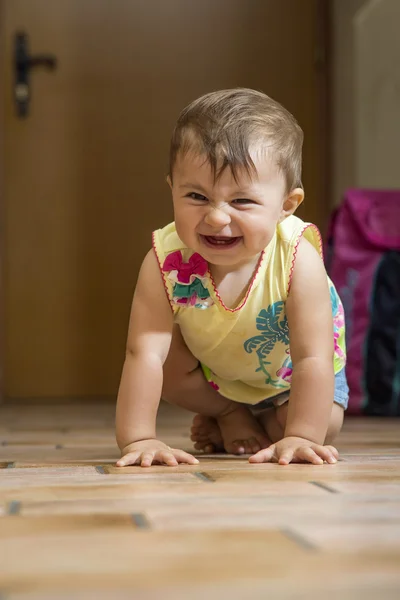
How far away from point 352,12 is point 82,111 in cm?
95

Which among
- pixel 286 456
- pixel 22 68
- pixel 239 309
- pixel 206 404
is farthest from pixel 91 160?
pixel 286 456

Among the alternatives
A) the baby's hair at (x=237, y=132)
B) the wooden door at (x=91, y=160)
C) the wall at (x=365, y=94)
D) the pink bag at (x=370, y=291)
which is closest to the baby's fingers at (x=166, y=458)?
the baby's hair at (x=237, y=132)

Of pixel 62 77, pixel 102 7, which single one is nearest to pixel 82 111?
pixel 62 77

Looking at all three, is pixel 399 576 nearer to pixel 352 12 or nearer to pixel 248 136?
pixel 248 136

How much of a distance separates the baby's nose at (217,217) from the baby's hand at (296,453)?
0.28 m

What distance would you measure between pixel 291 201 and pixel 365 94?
170 cm

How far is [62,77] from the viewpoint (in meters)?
3.07

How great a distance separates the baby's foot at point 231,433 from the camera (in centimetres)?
132

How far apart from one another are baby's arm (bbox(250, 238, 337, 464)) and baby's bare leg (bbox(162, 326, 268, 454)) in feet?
0.59

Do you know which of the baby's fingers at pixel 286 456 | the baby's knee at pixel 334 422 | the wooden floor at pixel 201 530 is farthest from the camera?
the baby's knee at pixel 334 422

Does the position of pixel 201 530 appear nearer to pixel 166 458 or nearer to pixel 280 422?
pixel 166 458

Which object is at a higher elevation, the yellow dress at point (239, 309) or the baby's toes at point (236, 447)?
the yellow dress at point (239, 309)

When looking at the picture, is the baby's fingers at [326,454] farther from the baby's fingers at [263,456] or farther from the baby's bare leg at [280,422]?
the baby's bare leg at [280,422]

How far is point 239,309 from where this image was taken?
1.22 m
